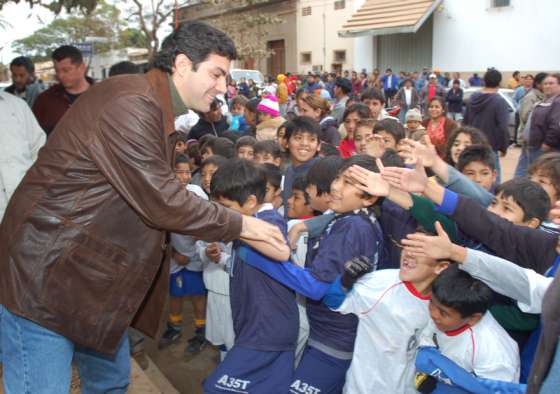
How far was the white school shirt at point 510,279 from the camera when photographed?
2.01 meters

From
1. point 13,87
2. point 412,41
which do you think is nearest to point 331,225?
point 13,87

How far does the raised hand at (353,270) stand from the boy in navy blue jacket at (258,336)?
1.28 feet

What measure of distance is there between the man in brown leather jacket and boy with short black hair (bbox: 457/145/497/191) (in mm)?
1742

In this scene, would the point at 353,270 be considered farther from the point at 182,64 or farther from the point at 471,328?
the point at 182,64

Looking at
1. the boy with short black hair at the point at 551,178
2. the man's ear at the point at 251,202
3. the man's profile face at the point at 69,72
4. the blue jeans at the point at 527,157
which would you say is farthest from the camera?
the blue jeans at the point at 527,157

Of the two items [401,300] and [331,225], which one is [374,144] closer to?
[331,225]

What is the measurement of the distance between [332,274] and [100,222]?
39.0 inches

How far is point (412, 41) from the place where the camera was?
23.2 metres

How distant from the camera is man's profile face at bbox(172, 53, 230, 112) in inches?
86.0

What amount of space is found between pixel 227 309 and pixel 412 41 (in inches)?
875

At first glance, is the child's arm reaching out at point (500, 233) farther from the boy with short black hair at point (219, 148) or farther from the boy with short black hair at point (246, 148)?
the boy with short black hair at point (219, 148)

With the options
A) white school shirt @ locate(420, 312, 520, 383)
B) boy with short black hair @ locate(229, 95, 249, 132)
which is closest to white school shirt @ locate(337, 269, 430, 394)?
white school shirt @ locate(420, 312, 520, 383)

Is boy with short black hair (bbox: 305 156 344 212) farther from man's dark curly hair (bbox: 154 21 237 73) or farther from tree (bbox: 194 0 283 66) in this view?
tree (bbox: 194 0 283 66)

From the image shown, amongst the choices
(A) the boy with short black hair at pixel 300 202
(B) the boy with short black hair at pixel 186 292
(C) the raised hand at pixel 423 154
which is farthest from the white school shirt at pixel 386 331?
(B) the boy with short black hair at pixel 186 292
